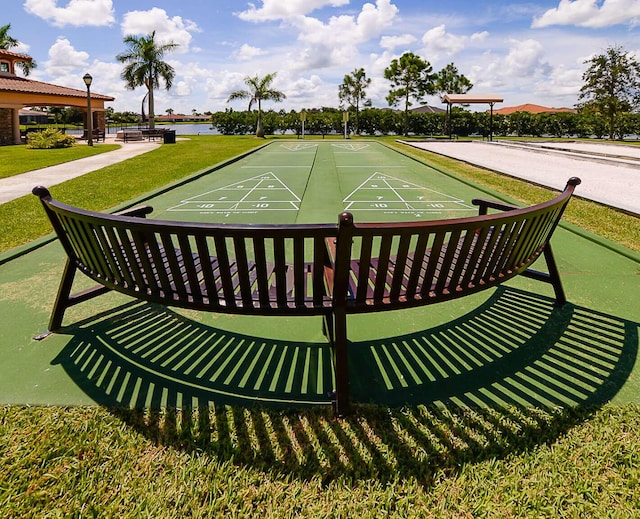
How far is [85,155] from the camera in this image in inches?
717

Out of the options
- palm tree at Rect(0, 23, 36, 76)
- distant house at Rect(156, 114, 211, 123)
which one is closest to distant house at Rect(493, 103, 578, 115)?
palm tree at Rect(0, 23, 36, 76)

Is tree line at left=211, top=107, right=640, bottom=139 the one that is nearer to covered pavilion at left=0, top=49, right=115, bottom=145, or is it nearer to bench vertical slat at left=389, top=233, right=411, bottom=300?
covered pavilion at left=0, top=49, right=115, bottom=145

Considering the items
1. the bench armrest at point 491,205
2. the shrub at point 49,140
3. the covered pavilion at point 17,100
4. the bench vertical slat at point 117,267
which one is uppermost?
the covered pavilion at point 17,100

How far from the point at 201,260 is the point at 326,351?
1115 mm

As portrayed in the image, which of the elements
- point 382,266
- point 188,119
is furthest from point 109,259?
point 188,119

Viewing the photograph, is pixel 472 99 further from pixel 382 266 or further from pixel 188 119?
pixel 188 119

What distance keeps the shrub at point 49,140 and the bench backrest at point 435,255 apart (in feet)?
80.3

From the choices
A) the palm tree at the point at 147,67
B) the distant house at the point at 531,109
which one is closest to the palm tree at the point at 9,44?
the palm tree at the point at 147,67

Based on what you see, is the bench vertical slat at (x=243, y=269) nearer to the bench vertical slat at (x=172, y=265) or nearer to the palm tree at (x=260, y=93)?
the bench vertical slat at (x=172, y=265)

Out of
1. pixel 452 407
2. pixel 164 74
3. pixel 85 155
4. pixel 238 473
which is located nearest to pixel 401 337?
pixel 452 407

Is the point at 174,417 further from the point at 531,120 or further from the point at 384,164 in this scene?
the point at 531,120

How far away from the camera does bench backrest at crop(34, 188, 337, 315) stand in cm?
205

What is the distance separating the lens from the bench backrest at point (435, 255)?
2066 millimetres

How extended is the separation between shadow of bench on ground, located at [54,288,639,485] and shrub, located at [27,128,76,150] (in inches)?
911
